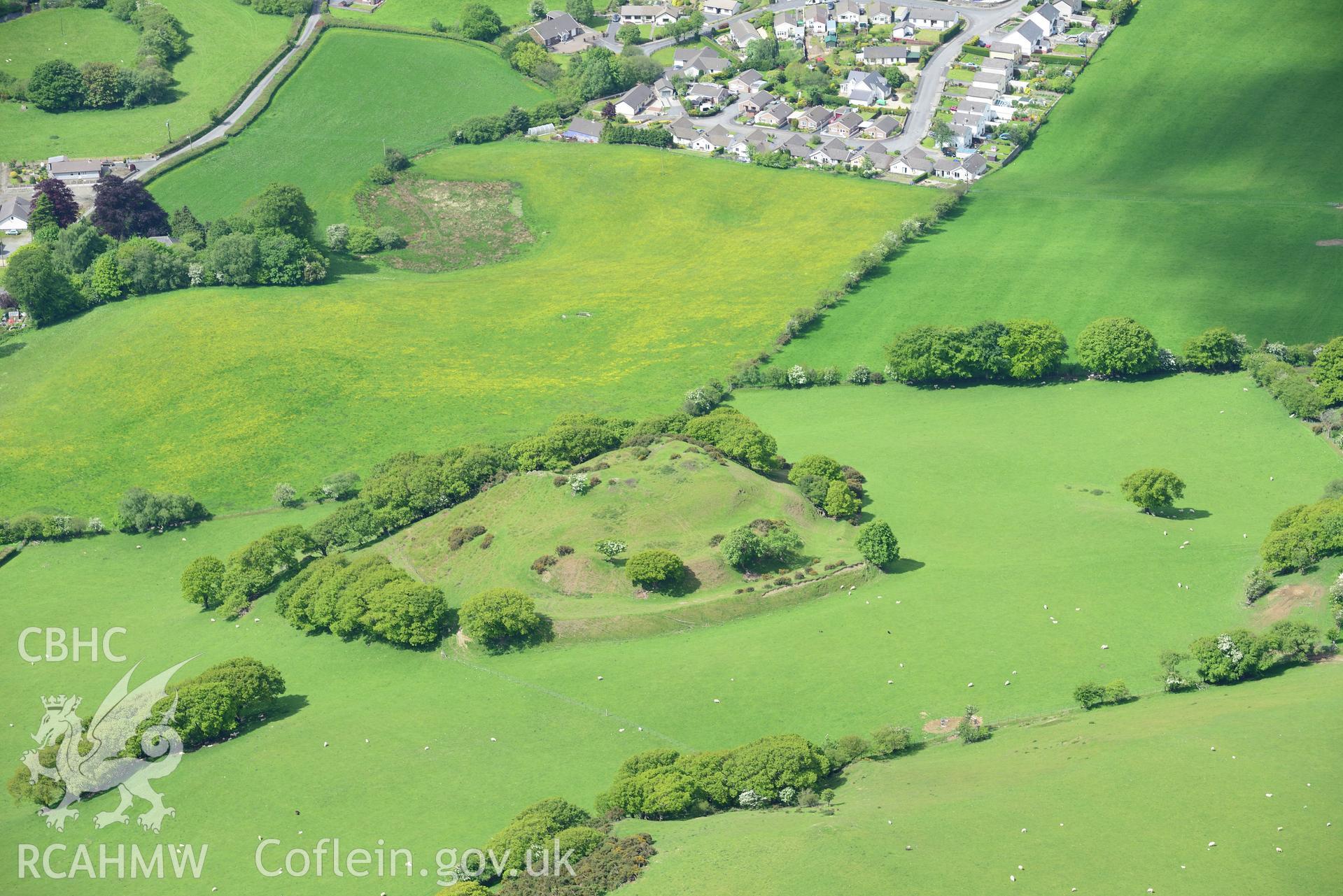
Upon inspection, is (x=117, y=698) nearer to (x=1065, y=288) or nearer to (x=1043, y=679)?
(x=1043, y=679)

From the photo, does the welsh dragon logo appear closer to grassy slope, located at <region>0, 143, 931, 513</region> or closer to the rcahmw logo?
the rcahmw logo

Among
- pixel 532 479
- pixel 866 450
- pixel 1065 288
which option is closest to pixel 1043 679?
pixel 866 450

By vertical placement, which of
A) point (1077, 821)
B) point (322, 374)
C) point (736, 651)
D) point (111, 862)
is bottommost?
point (111, 862)

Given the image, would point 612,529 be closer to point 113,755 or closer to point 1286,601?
point 113,755

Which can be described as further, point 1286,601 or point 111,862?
point 1286,601

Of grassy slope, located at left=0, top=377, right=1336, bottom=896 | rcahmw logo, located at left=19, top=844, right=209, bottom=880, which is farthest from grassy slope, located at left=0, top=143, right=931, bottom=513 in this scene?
rcahmw logo, located at left=19, top=844, right=209, bottom=880

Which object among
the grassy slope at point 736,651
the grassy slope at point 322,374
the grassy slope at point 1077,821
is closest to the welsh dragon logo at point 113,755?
the grassy slope at point 736,651

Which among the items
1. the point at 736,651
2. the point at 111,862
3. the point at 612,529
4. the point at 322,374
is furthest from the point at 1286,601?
the point at 322,374

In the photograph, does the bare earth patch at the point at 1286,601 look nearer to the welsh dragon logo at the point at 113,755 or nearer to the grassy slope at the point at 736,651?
the grassy slope at the point at 736,651
